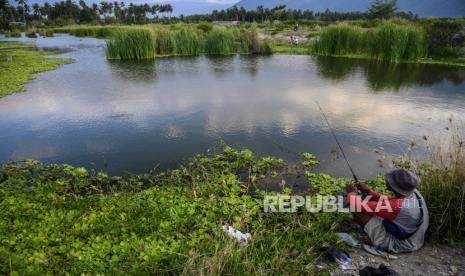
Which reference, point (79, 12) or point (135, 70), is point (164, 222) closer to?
point (135, 70)

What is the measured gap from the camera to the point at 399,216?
10.8 ft

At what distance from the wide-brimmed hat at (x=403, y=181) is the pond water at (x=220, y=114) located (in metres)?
2.29

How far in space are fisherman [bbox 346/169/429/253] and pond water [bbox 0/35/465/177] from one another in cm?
213

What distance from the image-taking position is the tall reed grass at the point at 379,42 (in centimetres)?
1708

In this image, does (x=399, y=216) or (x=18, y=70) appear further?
(x=18, y=70)

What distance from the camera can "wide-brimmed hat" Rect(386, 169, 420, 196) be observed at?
3189 millimetres

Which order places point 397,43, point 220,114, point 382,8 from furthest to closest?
point 382,8, point 397,43, point 220,114

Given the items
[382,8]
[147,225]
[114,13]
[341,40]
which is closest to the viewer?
[147,225]

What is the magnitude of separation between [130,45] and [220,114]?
1174 cm

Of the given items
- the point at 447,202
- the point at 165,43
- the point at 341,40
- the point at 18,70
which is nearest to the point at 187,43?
the point at 165,43

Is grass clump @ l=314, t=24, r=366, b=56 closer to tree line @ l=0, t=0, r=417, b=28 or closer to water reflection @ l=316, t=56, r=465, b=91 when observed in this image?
water reflection @ l=316, t=56, r=465, b=91

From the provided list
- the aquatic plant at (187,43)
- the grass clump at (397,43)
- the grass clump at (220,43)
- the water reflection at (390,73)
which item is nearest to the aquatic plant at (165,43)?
the aquatic plant at (187,43)

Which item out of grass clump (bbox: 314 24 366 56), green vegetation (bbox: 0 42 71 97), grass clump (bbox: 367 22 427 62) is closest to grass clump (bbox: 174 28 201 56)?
green vegetation (bbox: 0 42 71 97)

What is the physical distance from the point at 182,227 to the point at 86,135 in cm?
465
